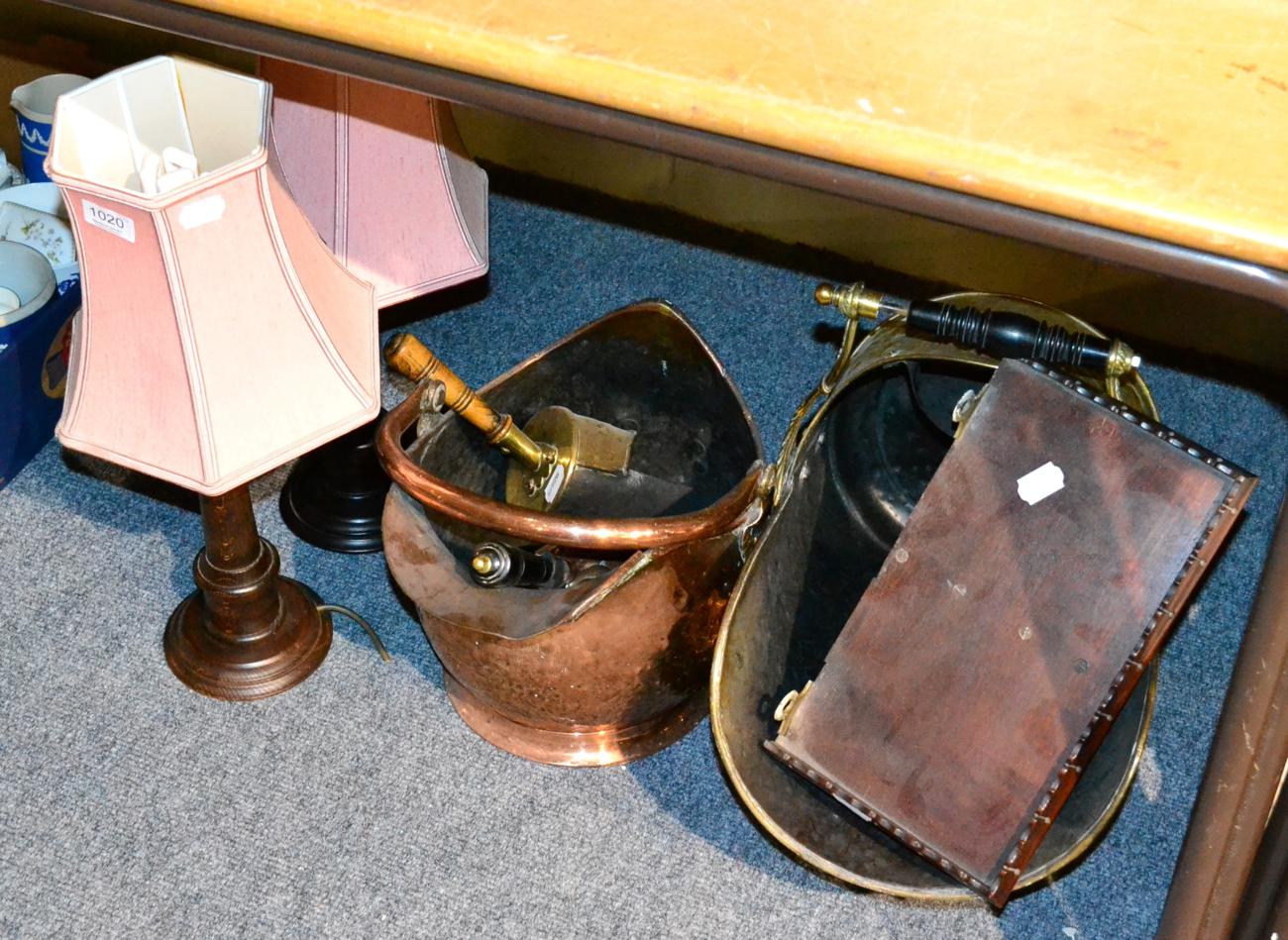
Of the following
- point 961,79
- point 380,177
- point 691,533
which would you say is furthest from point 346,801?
point 961,79

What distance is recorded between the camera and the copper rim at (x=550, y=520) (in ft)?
3.43

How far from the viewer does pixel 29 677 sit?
1.31 m

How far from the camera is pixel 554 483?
126 centimetres

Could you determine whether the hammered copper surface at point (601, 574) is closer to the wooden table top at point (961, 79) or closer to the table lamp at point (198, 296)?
the table lamp at point (198, 296)

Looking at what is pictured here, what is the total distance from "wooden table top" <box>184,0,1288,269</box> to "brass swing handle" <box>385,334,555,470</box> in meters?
0.29

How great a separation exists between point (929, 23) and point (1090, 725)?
0.48 meters

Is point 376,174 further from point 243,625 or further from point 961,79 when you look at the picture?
point 961,79

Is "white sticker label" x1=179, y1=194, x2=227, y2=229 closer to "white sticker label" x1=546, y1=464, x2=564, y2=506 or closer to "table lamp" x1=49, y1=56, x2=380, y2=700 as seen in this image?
"table lamp" x1=49, y1=56, x2=380, y2=700

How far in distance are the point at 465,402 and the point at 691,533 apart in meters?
0.22

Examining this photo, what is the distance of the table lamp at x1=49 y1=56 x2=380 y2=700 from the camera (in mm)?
963

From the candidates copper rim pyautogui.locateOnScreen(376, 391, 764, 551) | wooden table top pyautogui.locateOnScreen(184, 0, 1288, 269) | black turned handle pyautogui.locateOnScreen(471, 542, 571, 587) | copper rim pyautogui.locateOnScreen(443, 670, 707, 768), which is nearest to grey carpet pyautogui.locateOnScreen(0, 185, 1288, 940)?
copper rim pyautogui.locateOnScreen(443, 670, 707, 768)

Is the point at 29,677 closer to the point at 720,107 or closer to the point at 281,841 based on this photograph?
the point at 281,841

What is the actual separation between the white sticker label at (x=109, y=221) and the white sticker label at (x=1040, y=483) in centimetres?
Answer: 63

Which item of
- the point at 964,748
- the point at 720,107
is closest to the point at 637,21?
the point at 720,107
